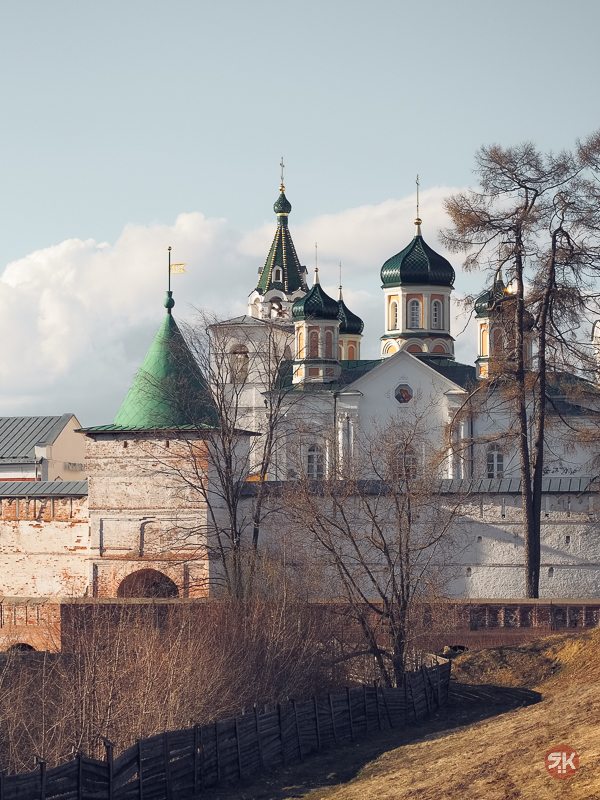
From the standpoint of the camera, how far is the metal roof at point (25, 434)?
3862 centimetres

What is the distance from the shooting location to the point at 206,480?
2095 centimetres

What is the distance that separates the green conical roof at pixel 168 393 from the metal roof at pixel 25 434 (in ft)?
57.4

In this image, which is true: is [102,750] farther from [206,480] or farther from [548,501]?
[548,501]

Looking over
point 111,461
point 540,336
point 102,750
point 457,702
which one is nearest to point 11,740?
point 102,750

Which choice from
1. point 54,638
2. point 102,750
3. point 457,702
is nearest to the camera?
point 102,750

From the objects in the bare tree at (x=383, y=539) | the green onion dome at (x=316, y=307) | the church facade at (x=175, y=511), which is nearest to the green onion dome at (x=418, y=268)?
the green onion dome at (x=316, y=307)

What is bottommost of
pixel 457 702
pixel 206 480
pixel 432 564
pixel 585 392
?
pixel 457 702

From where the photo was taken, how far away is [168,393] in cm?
2122

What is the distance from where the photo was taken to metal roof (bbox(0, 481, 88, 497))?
2194 cm

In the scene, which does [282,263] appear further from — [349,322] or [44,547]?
[44,547]

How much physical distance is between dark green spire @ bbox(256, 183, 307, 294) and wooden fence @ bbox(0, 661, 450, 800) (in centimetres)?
3435

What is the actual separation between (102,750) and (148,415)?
9.36 m

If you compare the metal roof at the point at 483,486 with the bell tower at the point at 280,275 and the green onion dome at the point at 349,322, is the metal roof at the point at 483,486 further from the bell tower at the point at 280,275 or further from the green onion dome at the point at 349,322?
the bell tower at the point at 280,275

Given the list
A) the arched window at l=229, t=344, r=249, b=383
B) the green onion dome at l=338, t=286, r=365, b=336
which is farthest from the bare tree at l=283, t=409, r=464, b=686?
the green onion dome at l=338, t=286, r=365, b=336
